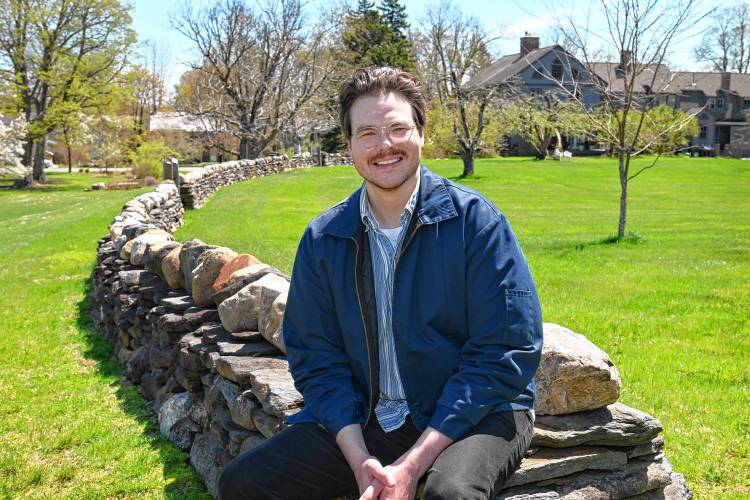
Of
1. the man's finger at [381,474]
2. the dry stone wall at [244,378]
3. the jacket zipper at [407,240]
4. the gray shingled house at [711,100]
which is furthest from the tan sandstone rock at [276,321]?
the gray shingled house at [711,100]

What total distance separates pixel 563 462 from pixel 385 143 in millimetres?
1295

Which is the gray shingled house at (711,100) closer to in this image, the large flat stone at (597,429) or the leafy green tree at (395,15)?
the leafy green tree at (395,15)

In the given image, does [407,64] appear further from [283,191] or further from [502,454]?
[502,454]

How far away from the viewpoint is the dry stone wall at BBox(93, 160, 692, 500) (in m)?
2.85

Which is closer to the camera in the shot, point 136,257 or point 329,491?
point 329,491

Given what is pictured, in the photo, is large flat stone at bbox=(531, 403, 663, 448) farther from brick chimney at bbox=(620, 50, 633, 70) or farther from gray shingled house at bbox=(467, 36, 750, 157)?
gray shingled house at bbox=(467, 36, 750, 157)

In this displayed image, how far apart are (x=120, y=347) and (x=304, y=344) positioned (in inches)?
171

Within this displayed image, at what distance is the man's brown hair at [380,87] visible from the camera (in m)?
2.82

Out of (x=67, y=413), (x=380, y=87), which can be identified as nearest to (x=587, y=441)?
(x=380, y=87)

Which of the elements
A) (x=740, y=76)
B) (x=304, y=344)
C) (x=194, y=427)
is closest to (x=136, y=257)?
(x=194, y=427)

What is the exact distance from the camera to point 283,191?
75.2ft

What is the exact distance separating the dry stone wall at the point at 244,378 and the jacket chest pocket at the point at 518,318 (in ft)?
1.53

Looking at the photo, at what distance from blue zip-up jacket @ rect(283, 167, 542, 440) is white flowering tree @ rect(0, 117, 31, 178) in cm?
3471

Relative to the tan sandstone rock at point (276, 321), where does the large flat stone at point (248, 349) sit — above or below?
below
